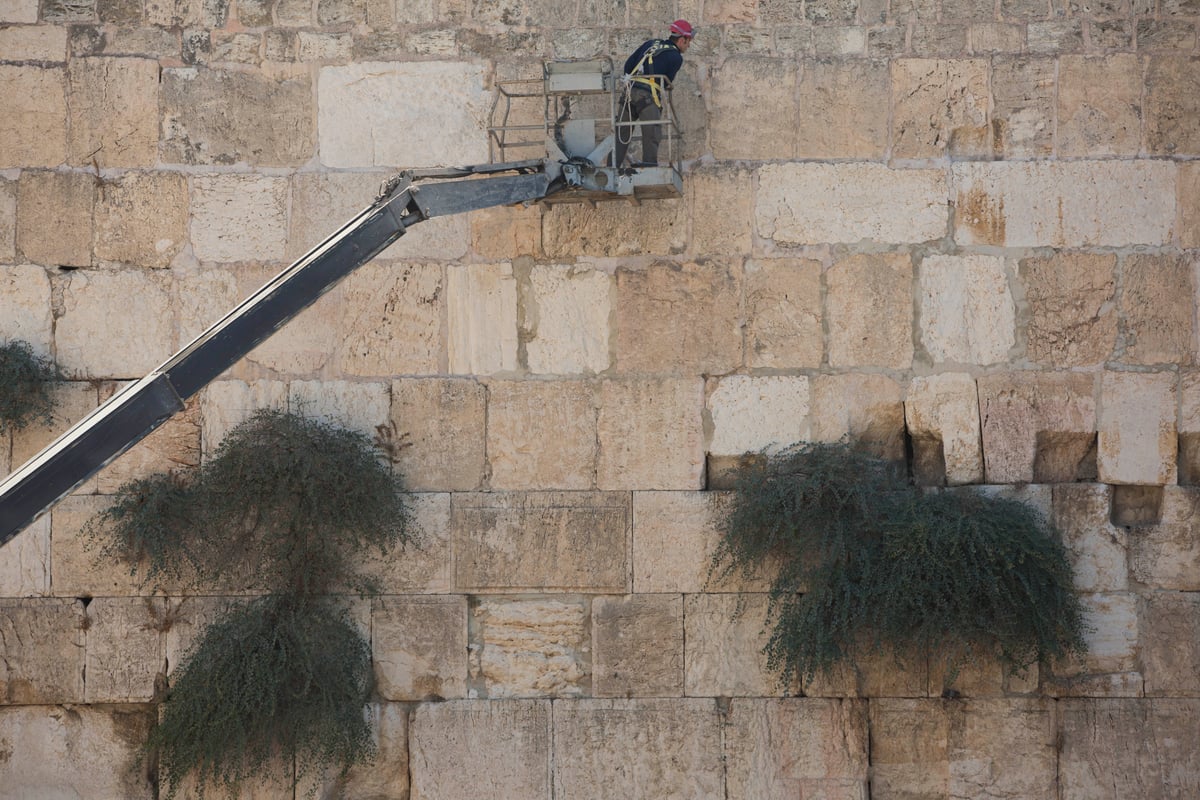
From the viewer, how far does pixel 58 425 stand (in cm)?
639

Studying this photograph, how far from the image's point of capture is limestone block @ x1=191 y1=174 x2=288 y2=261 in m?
6.45

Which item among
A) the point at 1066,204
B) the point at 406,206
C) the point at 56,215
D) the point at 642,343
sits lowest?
the point at 642,343

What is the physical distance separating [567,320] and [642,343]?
0.40 m

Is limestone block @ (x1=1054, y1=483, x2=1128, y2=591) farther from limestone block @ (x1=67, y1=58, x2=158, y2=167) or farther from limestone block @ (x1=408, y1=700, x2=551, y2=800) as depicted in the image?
limestone block @ (x1=67, y1=58, x2=158, y2=167)

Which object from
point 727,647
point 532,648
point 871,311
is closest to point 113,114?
point 532,648

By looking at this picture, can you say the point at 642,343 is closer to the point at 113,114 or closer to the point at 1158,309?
the point at 1158,309

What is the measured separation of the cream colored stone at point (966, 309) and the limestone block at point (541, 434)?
1780 mm

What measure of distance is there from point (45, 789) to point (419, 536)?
7.31 ft

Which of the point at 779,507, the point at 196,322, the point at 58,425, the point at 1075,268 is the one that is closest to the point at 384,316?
the point at 196,322

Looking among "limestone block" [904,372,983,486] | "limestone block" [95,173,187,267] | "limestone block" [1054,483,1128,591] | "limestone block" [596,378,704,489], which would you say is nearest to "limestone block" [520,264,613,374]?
"limestone block" [596,378,704,489]

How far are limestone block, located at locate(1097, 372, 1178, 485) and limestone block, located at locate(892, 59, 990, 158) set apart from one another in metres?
1.40

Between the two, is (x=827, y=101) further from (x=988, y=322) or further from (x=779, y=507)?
(x=779, y=507)

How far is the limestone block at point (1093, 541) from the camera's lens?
20.3ft

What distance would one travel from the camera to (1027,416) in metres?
6.29
